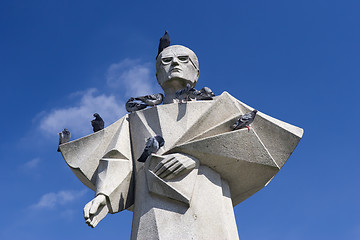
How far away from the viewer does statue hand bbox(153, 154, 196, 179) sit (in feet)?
24.2

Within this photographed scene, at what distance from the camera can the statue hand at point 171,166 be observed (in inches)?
291

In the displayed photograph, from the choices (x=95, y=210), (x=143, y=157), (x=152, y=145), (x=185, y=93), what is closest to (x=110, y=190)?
(x=95, y=210)

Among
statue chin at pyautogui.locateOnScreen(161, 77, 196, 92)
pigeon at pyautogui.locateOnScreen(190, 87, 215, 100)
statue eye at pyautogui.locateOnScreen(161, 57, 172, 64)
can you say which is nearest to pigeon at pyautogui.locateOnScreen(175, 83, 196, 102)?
pigeon at pyautogui.locateOnScreen(190, 87, 215, 100)

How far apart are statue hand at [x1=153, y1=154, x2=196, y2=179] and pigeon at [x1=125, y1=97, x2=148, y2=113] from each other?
5.00 feet

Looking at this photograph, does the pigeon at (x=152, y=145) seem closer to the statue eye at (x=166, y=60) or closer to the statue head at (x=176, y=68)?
the statue head at (x=176, y=68)

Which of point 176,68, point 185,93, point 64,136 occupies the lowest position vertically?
point 64,136

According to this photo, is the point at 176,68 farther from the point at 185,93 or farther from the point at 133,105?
the point at 133,105

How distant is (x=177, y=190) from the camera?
7277 mm

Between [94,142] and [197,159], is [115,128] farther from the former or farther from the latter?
[197,159]

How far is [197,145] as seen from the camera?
7.66m

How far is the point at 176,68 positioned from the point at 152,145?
1849mm

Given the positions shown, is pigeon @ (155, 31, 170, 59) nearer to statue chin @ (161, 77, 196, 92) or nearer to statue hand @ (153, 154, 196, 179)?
statue chin @ (161, 77, 196, 92)

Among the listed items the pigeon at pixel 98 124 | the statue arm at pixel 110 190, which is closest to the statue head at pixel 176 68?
the pigeon at pixel 98 124

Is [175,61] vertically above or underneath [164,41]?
underneath
